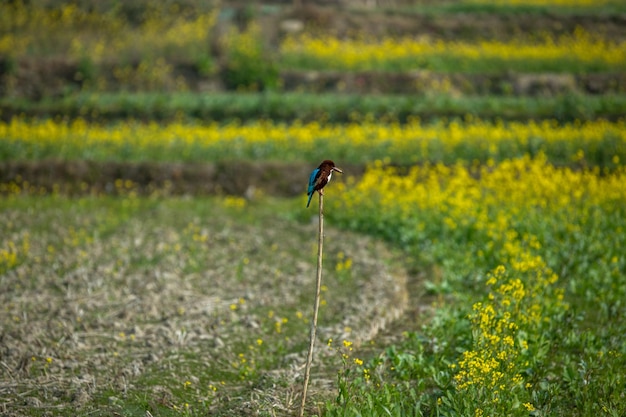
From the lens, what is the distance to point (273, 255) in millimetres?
10047

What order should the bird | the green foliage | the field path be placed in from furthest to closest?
1. the green foliage
2. the field path
3. the bird

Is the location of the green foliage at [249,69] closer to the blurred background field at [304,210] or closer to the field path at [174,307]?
the blurred background field at [304,210]

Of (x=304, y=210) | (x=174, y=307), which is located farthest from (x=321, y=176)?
(x=304, y=210)

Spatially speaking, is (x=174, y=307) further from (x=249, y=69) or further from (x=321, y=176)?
(x=249, y=69)

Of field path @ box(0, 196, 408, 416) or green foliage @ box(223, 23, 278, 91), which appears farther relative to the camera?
green foliage @ box(223, 23, 278, 91)

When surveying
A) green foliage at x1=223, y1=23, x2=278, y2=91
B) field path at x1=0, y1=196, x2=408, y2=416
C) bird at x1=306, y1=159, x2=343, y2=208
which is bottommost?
field path at x1=0, y1=196, x2=408, y2=416

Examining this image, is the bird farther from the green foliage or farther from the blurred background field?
the green foliage

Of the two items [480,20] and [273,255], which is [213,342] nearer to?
[273,255]

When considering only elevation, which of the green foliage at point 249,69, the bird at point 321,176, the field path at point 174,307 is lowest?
the field path at point 174,307

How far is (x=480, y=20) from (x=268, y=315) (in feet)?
63.9

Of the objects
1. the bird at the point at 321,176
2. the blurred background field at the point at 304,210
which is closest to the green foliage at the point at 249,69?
the blurred background field at the point at 304,210

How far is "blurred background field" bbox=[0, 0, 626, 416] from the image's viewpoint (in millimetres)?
6172

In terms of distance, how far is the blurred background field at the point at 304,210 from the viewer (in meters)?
6.17

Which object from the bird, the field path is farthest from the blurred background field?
the bird
